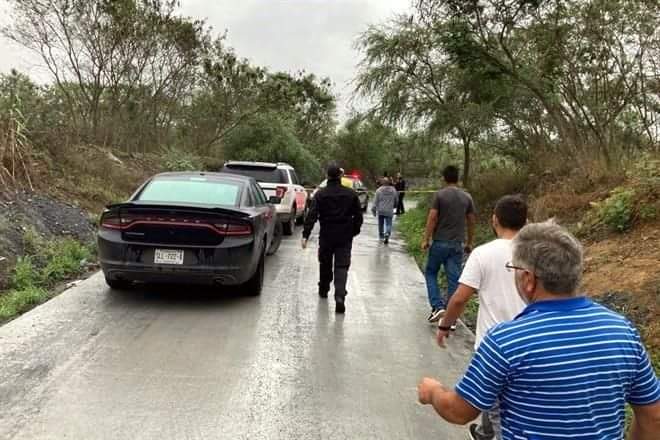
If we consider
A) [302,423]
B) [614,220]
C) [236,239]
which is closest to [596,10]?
[614,220]

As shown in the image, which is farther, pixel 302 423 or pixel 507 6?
pixel 507 6

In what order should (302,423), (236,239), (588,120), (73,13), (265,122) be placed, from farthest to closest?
1. (265,122)
2. (73,13)
3. (588,120)
4. (236,239)
5. (302,423)

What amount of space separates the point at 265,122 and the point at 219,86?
317 centimetres

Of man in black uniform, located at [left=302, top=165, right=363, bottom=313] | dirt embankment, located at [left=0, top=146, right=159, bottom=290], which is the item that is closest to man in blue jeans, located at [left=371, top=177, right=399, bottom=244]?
dirt embankment, located at [left=0, top=146, right=159, bottom=290]

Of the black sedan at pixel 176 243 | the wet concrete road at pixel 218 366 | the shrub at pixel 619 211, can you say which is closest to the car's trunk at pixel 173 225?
the black sedan at pixel 176 243

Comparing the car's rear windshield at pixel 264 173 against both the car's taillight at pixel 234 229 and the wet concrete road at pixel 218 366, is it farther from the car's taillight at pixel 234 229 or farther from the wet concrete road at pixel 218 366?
the car's taillight at pixel 234 229

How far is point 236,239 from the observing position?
7.22 meters

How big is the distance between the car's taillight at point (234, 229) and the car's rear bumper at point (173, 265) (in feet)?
0.44

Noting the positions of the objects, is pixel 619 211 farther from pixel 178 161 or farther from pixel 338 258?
pixel 178 161

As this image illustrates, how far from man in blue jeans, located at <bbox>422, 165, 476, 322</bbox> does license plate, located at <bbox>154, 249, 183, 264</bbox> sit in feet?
9.16

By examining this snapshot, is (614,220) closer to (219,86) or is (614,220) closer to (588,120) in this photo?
(588,120)

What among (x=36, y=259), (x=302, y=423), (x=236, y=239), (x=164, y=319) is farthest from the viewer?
(x=36, y=259)

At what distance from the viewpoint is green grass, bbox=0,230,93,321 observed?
7.09 metres

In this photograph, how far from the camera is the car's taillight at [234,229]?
23.4ft
